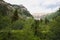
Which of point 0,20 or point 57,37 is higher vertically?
point 0,20

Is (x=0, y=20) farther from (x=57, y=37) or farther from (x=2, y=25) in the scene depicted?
(x=57, y=37)

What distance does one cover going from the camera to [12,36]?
184 ft

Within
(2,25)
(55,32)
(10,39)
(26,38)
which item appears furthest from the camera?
(55,32)

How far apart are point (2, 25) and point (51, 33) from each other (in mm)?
16377

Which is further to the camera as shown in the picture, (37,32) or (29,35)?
(37,32)

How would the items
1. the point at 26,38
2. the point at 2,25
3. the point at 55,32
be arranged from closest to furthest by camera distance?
the point at 26,38 < the point at 2,25 < the point at 55,32

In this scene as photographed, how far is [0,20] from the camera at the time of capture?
73.1 m

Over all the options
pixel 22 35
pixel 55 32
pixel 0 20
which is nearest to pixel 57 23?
pixel 55 32

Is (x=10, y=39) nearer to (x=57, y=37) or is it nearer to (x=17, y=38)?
(x=17, y=38)

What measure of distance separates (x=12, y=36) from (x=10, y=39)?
132 cm

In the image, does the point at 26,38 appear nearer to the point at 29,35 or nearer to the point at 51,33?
the point at 29,35

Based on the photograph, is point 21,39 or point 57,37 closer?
point 21,39

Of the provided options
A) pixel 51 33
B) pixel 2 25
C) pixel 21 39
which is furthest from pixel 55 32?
pixel 21 39

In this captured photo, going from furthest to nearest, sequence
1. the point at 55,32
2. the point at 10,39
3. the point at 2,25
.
A: 1. the point at 55,32
2. the point at 2,25
3. the point at 10,39
